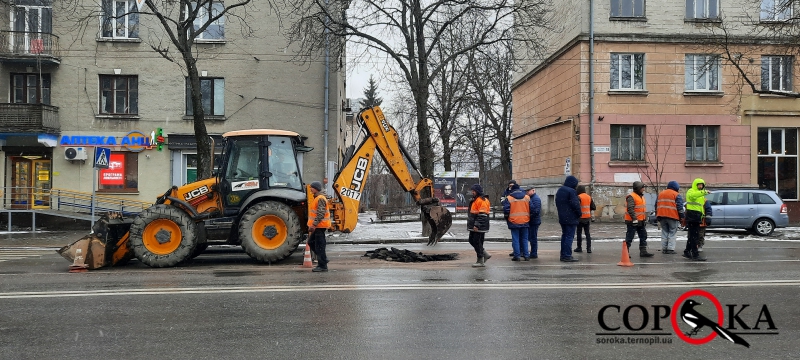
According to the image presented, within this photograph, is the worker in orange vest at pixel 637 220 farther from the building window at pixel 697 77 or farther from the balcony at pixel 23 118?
the balcony at pixel 23 118

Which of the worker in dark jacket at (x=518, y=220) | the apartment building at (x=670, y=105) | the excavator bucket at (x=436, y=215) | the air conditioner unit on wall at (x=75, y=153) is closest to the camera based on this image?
the worker in dark jacket at (x=518, y=220)

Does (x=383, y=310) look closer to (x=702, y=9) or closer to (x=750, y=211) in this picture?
(x=750, y=211)

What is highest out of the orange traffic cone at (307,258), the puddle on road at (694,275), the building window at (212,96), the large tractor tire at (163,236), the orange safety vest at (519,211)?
the building window at (212,96)

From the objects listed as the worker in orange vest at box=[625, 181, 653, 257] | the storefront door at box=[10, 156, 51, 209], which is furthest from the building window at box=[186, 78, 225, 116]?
the worker in orange vest at box=[625, 181, 653, 257]

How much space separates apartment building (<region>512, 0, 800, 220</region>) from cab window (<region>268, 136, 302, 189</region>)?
16325 millimetres

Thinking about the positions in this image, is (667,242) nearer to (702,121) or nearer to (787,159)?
(702,121)

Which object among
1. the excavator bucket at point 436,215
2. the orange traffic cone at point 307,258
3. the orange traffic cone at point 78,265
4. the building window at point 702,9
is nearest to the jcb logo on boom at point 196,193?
the orange traffic cone at point 78,265

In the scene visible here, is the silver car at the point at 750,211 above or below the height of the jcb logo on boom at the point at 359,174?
below

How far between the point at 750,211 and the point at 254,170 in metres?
16.8

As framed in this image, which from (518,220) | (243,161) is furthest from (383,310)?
(243,161)

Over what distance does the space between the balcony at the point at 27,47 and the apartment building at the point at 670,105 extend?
70.2 ft

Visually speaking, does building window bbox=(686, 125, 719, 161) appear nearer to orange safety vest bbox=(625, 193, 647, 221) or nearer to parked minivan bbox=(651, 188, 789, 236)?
parked minivan bbox=(651, 188, 789, 236)

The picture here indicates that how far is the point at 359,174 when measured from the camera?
49.0ft

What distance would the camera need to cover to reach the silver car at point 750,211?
21.8 meters
